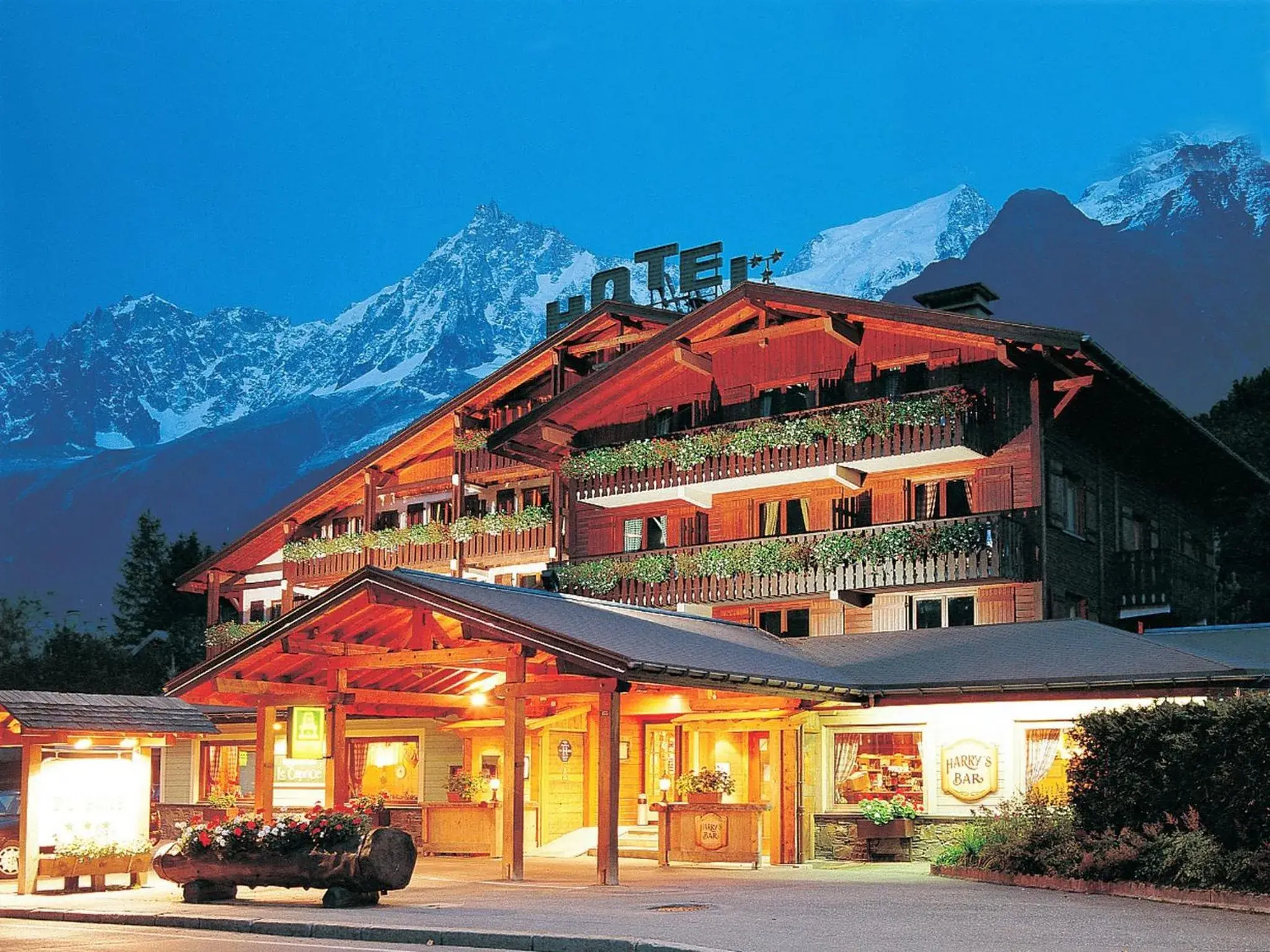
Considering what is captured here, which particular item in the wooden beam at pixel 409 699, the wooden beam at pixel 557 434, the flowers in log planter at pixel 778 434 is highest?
the wooden beam at pixel 557 434

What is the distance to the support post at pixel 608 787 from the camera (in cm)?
2258

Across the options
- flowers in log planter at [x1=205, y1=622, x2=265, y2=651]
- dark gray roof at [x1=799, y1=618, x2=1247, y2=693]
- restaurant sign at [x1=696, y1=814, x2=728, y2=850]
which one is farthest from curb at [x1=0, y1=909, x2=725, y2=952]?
flowers in log planter at [x1=205, y1=622, x2=265, y2=651]

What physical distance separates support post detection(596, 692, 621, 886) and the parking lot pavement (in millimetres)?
336

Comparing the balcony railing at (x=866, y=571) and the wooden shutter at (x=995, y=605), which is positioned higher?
the balcony railing at (x=866, y=571)

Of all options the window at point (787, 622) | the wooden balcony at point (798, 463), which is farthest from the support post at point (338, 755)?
the wooden balcony at point (798, 463)

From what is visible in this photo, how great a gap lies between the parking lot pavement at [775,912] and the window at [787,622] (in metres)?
10.7

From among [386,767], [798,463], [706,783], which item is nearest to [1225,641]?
[798,463]

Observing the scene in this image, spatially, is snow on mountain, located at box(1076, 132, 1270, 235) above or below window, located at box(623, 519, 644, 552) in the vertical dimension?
above

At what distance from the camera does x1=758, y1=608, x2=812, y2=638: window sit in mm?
35500

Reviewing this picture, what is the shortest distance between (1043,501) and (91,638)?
175 feet

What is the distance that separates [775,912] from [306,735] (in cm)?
902

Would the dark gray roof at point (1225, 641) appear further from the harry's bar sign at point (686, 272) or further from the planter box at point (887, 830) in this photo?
the harry's bar sign at point (686, 272)

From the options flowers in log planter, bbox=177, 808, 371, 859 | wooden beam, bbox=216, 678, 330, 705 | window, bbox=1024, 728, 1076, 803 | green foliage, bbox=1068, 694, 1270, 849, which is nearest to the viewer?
green foliage, bbox=1068, 694, 1270, 849

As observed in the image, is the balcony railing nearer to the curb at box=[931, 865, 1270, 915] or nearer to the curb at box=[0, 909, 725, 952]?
the curb at box=[931, 865, 1270, 915]
